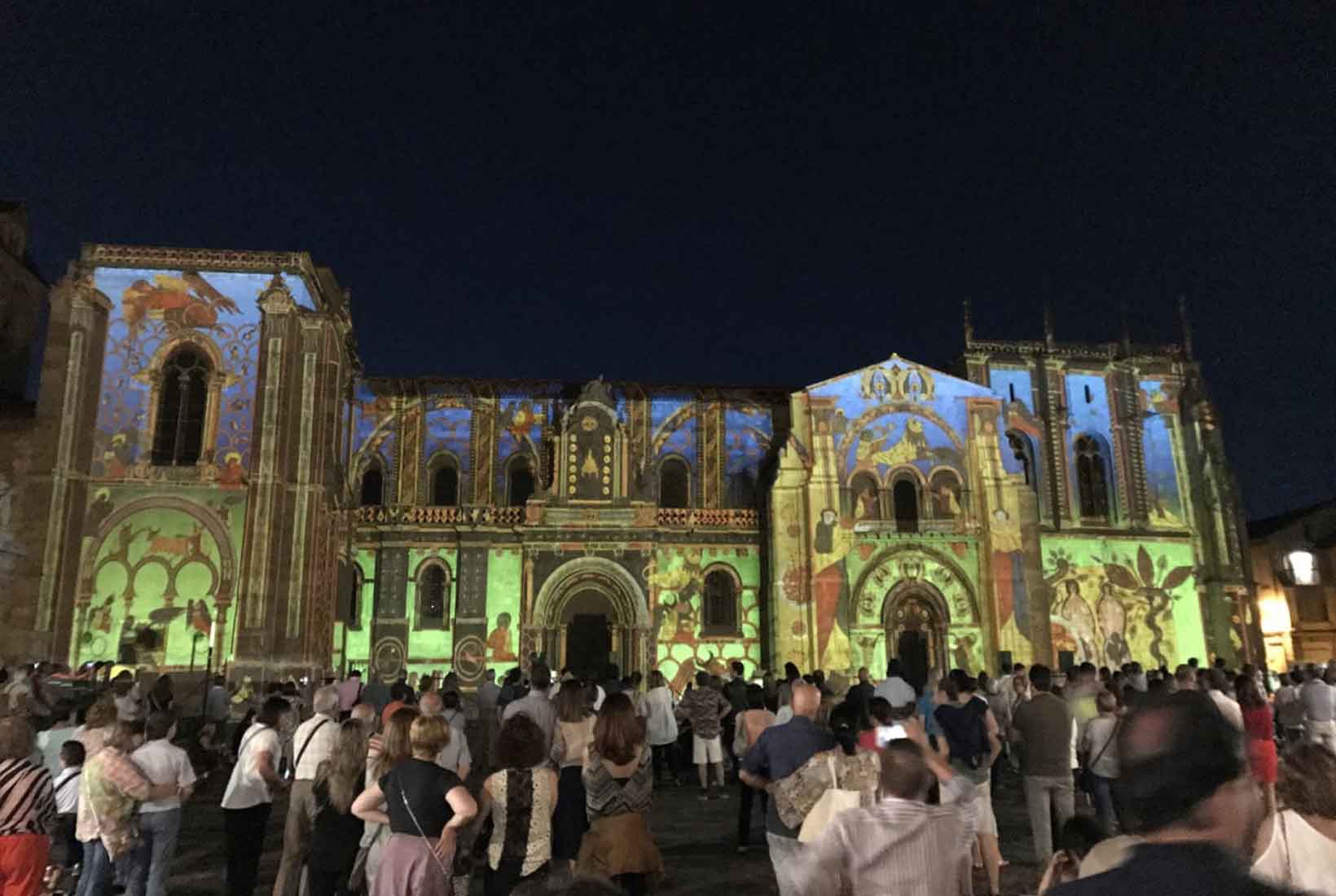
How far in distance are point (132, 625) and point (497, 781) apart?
22020 mm

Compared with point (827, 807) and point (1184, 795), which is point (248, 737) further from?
point (1184, 795)

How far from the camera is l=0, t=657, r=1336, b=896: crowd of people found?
2480 millimetres

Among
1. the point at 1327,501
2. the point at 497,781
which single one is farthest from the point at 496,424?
the point at 1327,501

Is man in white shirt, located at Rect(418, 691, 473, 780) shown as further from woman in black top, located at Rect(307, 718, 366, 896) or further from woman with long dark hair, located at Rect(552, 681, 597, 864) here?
woman in black top, located at Rect(307, 718, 366, 896)

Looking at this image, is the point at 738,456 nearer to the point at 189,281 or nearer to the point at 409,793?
the point at 189,281

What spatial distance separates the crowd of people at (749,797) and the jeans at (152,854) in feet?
0.05

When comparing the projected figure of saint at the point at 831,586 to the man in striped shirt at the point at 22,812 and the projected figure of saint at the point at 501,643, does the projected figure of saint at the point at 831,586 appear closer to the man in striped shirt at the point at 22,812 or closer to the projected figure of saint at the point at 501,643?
the projected figure of saint at the point at 501,643

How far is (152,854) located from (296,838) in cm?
129

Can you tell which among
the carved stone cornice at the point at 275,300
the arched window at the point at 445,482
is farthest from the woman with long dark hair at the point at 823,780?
the arched window at the point at 445,482

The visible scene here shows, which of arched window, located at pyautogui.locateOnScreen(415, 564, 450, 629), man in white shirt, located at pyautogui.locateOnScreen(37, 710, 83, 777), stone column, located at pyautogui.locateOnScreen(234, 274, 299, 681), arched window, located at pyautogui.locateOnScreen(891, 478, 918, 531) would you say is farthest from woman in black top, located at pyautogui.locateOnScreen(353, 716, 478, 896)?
arched window, located at pyautogui.locateOnScreen(891, 478, 918, 531)

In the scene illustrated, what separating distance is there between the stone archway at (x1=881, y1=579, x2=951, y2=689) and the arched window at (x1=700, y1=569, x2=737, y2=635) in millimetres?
4832

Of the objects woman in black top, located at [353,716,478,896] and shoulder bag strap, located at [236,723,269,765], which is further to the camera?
shoulder bag strap, located at [236,723,269,765]

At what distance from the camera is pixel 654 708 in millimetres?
16188

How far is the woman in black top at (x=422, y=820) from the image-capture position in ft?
17.7
